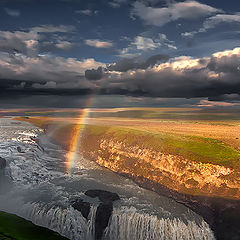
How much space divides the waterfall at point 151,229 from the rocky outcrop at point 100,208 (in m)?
0.94

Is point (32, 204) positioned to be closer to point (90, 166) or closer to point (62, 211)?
point (62, 211)

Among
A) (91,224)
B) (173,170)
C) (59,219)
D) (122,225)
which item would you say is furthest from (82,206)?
(173,170)

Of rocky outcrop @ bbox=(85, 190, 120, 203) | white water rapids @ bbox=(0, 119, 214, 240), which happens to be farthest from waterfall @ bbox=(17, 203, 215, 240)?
rocky outcrop @ bbox=(85, 190, 120, 203)

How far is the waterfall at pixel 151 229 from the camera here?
101 ft

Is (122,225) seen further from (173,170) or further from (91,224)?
(173,170)

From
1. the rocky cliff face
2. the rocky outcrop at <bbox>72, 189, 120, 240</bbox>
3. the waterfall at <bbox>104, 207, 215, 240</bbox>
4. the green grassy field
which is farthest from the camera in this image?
the rocky cliff face

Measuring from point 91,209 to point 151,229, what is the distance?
10079mm

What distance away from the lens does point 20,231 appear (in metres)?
22.2

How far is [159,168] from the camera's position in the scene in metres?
51.1

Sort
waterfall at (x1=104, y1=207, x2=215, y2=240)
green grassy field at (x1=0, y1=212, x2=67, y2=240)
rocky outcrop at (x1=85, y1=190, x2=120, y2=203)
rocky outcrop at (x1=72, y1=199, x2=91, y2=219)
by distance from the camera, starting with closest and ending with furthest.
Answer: green grassy field at (x1=0, y1=212, x2=67, y2=240)
waterfall at (x1=104, y1=207, x2=215, y2=240)
rocky outcrop at (x1=72, y1=199, x2=91, y2=219)
rocky outcrop at (x1=85, y1=190, x2=120, y2=203)

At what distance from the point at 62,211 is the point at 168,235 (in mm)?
16724

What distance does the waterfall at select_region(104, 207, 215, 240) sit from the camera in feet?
101

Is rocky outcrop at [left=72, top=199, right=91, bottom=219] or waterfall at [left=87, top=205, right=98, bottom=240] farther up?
rocky outcrop at [left=72, top=199, right=91, bottom=219]

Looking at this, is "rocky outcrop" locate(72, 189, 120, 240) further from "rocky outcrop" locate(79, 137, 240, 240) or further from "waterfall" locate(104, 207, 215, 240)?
"rocky outcrop" locate(79, 137, 240, 240)
